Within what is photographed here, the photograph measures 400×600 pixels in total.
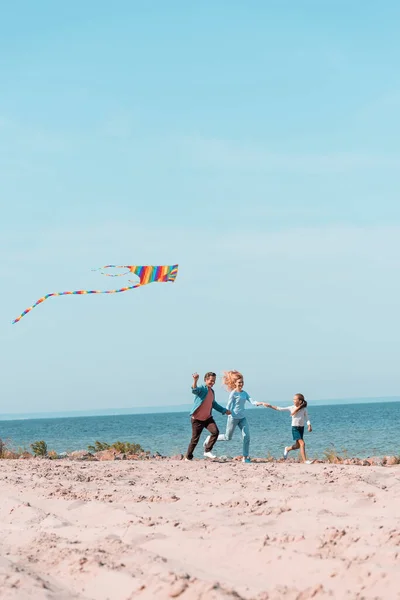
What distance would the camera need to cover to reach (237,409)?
1359 centimetres

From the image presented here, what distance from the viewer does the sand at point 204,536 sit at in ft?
16.6

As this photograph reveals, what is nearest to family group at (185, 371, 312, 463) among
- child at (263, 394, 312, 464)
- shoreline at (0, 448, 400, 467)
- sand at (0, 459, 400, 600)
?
child at (263, 394, 312, 464)

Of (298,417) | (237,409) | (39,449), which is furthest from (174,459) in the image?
(39,449)

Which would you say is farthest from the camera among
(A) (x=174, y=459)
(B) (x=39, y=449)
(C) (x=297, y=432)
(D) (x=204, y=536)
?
(B) (x=39, y=449)

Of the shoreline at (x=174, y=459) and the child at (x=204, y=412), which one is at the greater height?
the child at (x=204, y=412)

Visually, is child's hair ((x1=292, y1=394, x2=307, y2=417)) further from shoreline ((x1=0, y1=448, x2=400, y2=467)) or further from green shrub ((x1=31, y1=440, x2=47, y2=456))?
green shrub ((x1=31, y1=440, x2=47, y2=456))

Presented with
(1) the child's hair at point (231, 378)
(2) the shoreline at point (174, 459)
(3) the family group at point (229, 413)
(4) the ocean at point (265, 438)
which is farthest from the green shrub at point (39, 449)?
(1) the child's hair at point (231, 378)

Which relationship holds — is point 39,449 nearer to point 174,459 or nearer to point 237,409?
point 174,459

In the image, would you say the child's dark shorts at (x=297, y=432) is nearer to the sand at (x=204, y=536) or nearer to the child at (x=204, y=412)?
the child at (x=204, y=412)

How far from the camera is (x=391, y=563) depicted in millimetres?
5195

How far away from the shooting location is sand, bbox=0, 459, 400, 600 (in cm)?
505

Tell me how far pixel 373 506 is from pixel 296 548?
2.08 m

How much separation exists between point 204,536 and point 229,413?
7287 mm

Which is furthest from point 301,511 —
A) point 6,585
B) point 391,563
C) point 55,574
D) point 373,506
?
point 6,585
